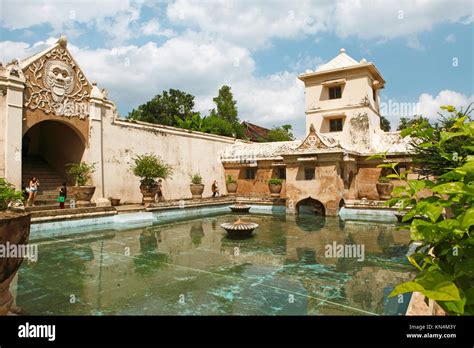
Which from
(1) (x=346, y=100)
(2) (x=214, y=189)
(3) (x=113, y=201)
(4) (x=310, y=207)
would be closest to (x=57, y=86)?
(3) (x=113, y=201)

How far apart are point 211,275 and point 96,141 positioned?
10.3m

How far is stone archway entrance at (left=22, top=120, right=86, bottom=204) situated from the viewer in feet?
43.9

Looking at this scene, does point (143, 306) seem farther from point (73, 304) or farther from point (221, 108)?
point (221, 108)

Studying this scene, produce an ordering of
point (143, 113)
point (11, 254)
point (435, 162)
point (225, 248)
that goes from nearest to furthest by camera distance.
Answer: point (11, 254), point (435, 162), point (225, 248), point (143, 113)

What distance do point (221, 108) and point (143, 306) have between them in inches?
1036

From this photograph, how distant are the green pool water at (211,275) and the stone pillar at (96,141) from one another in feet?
15.2

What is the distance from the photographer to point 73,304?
157 inches

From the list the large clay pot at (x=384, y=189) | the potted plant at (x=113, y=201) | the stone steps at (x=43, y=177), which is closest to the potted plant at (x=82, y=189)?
the stone steps at (x=43, y=177)

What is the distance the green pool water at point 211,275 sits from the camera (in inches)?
156

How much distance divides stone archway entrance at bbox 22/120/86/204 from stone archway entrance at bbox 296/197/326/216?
9.99m

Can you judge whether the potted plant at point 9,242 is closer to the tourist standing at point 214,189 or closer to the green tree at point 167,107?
the tourist standing at point 214,189

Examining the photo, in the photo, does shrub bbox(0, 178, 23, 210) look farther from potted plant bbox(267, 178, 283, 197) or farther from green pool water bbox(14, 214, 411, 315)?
potted plant bbox(267, 178, 283, 197)

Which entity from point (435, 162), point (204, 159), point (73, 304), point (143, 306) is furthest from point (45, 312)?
point (204, 159)
